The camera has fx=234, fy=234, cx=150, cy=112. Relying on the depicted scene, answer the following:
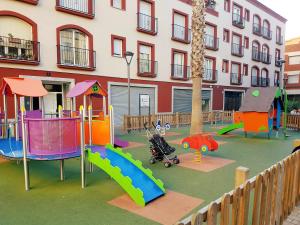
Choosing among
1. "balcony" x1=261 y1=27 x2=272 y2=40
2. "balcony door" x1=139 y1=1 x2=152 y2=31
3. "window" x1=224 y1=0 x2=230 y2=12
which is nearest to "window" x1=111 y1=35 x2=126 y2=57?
"balcony door" x1=139 y1=1 x2=152 y2=31

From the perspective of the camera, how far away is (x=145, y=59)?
721 inches

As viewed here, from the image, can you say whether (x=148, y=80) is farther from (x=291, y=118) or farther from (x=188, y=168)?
(x=188, y=168)

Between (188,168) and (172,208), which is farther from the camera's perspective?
(188,168)

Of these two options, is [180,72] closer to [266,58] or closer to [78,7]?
[78,7]

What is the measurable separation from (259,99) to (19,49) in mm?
12983

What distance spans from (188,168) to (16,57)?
10674 mm

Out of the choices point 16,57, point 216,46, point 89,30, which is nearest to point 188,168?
point 16,57

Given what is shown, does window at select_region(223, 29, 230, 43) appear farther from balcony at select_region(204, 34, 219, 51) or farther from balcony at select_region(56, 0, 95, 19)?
balcony at select_region(56, 0, 95, 19)

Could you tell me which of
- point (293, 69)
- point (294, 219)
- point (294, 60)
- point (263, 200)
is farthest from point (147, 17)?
point (294, 60)

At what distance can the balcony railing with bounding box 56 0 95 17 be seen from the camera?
Answer: 13627 mm

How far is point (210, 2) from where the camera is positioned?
23828 millimetres

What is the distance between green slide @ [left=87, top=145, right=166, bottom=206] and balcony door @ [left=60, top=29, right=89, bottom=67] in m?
10.6

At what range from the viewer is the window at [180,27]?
20.4m

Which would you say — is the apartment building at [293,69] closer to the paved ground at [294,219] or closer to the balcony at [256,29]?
the balcony at [256,29]
